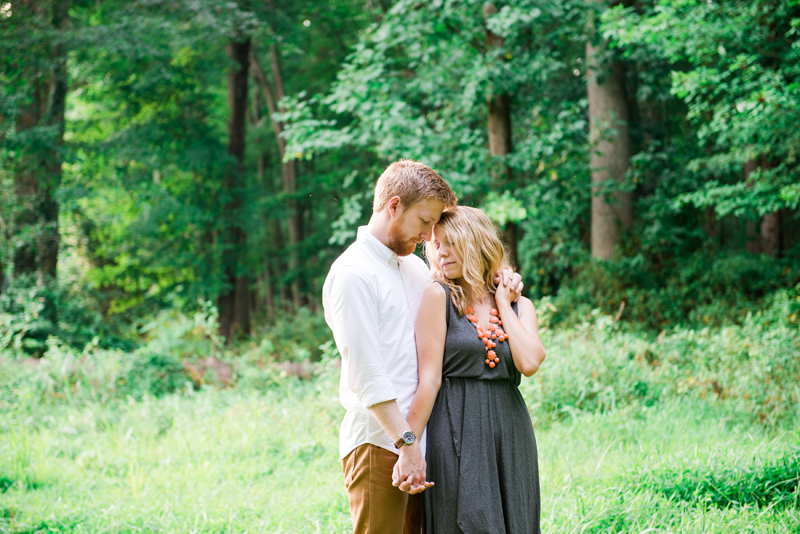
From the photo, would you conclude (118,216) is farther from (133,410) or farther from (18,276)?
(133,410)

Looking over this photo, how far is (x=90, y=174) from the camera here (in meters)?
12.0

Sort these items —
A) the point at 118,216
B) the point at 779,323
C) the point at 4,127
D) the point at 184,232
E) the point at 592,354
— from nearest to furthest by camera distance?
the point at 592,354 → the point at 779,323 → the point at 4,127 → the point at 184,232 → the point at 118,216

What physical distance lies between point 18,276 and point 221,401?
6.22 meters

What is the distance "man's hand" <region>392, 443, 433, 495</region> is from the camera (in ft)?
7.61

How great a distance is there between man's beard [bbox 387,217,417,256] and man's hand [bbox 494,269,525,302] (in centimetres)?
45

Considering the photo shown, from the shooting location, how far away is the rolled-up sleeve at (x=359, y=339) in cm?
232

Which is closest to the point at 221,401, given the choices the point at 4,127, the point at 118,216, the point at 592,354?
the point at 592,354

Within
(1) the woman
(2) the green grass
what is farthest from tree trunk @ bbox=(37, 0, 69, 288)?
(1) the woman

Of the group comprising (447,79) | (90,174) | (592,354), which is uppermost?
(447,79)

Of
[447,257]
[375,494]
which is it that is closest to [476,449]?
[375,494]

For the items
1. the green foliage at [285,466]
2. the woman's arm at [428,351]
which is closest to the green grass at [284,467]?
the green foliage at [285,466]

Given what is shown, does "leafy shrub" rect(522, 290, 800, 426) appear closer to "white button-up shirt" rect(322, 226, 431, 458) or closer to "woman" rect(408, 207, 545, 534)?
"woman" rect(408, 207, 545, 534)

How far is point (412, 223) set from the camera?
255 cm

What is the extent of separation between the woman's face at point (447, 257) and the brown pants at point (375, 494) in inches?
32.8
